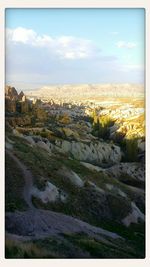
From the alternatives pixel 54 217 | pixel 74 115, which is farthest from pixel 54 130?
pixel 54 217

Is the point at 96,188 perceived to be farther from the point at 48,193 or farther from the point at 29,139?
the point at 29,139

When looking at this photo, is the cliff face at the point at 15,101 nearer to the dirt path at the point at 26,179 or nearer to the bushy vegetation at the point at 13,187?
the dirt path at the point at 26,179

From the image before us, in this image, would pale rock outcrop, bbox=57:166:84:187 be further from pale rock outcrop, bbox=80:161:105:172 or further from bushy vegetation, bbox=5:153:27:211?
bushy vegetation, bbox=5:153:27:211

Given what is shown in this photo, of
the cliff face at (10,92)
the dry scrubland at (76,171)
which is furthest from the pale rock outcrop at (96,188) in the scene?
the cliff face at (10,92)

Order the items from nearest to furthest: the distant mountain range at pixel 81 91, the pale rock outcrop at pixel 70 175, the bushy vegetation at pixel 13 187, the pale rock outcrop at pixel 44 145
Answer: the bushy vegetation at pixel 13 187, the distant mountain range at pixel 81 91, the pale rock outcrop at pixel 44 145, the pale rock outcrop at pixel 70 175

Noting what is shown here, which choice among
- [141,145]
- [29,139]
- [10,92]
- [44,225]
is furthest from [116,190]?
[10,92]

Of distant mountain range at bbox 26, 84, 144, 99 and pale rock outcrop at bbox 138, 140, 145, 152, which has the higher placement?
distant mountain range at bbox 26, 84, 144, 99

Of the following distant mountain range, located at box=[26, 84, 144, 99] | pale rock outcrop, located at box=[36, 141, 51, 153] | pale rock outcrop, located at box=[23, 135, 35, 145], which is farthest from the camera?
pale rock outcrop, located at box=[36, 141, 51, 153]

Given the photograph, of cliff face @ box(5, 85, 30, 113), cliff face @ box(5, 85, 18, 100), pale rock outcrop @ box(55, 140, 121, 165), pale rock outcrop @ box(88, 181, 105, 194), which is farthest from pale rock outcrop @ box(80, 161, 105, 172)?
cliff face @ box(5, 85, 18, 100)
